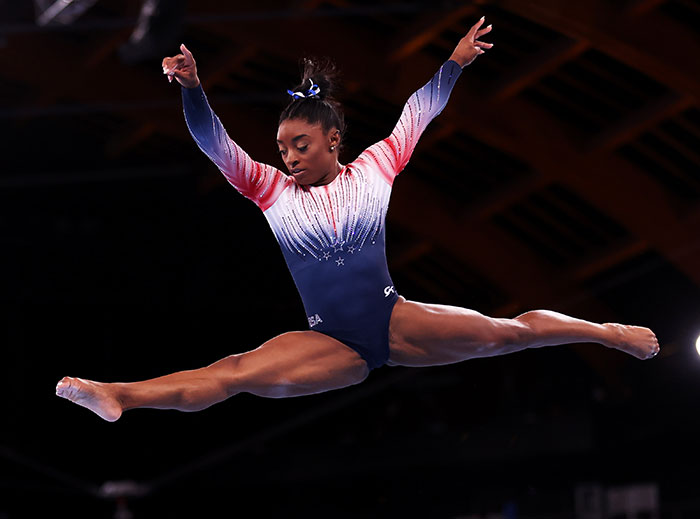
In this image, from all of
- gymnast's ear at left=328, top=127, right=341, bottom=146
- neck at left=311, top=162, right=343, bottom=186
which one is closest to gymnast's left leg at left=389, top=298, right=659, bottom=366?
neck at left=311, top=162, right=343, bottom=186

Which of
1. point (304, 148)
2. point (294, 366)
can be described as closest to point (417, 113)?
point (304, 148)

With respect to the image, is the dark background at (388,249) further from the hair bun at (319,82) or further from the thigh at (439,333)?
the thigh at (439,333)

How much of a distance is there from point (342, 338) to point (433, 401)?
46.0ft

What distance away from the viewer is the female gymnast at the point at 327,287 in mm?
4176

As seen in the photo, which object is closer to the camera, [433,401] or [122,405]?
[122,405]

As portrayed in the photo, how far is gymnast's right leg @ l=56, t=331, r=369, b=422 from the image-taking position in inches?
153

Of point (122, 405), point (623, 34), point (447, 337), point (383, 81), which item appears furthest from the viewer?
point (383, 81)

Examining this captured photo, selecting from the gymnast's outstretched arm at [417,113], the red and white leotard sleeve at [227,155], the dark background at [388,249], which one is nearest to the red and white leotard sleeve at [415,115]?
the gymnast's outstretched arm at [417,113]

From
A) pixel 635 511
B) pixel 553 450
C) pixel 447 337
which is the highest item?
pixel 553 450

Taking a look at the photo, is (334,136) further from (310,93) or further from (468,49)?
(468,49)

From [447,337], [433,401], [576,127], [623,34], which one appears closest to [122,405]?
[447,337]

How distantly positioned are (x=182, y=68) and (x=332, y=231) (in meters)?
0.93

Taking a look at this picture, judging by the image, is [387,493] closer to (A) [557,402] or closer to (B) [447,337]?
(A) [557,402]

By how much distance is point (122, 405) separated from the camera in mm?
3865
